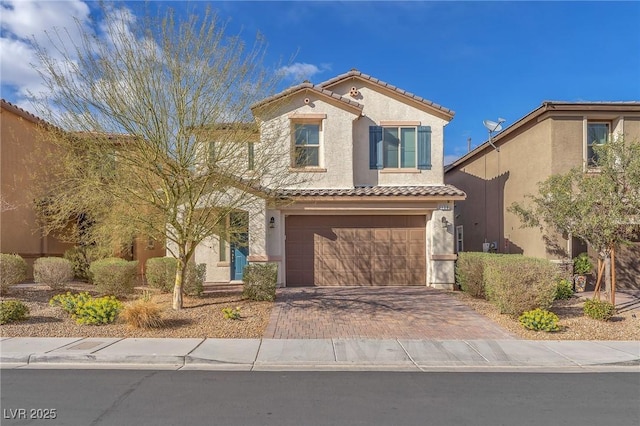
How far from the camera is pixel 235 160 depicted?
974 centimetres

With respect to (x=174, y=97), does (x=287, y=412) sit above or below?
below

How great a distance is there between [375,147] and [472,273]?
552 centimetres

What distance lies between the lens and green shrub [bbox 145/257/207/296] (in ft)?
40.2

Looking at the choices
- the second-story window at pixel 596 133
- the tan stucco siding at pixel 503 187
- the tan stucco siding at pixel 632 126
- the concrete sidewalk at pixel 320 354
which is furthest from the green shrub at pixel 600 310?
the tan stucco siding at pixel 632 126

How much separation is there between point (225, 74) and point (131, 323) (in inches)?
223

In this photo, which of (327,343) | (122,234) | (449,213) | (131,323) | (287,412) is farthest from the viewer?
(449,213)

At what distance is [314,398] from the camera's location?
5.69 meters

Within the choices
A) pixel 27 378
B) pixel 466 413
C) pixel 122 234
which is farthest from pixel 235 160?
pixel 466 413

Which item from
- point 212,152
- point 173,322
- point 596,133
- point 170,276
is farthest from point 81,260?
point 596,133

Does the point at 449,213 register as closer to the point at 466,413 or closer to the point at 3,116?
the point at 466,413

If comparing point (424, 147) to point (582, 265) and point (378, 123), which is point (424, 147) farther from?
point (582, 265)

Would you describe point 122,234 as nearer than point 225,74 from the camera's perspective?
No

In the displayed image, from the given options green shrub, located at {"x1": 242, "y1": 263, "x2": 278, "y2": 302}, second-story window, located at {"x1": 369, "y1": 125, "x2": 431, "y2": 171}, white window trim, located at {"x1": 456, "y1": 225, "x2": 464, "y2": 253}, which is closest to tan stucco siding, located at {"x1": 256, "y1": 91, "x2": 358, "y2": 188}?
second-story window, located at {"x1": 369, "y1": 125, "x2": 431, "y2": 171}

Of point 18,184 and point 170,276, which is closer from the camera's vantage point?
point 170,276
